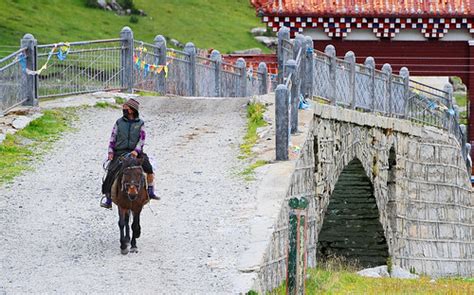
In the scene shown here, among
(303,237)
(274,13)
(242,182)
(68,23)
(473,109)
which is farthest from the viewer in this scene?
(68,23)

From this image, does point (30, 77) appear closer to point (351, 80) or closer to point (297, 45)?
point (297, 45)

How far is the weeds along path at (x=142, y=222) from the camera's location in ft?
50.0

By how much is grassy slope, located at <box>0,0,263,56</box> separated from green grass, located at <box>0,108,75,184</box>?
28.2 metres

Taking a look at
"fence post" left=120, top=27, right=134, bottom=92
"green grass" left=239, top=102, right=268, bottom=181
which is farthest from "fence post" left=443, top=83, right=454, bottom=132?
"green grass" left=239, top=102, right=268, bottom=181

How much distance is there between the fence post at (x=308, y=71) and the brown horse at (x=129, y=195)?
341 inches

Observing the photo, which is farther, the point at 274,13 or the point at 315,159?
the point at 274,13

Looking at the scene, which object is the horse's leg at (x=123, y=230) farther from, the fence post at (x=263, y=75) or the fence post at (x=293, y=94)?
the fence post at (x=263, y=75)

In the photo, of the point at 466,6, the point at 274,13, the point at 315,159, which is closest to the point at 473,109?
the point at 466,6

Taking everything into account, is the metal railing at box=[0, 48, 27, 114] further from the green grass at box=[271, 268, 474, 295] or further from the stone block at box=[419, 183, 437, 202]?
the stone block at box=[419, 183, 437, 202]

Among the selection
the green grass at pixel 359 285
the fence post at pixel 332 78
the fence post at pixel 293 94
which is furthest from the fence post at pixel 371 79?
the fence post at pixel 293 94

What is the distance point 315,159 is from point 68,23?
41857 mm

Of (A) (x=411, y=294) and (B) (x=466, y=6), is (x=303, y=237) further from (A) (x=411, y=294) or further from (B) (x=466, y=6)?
(B) (x=466, y=6)

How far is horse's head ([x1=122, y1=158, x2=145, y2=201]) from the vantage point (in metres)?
16.4

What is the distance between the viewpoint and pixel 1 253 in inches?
647
